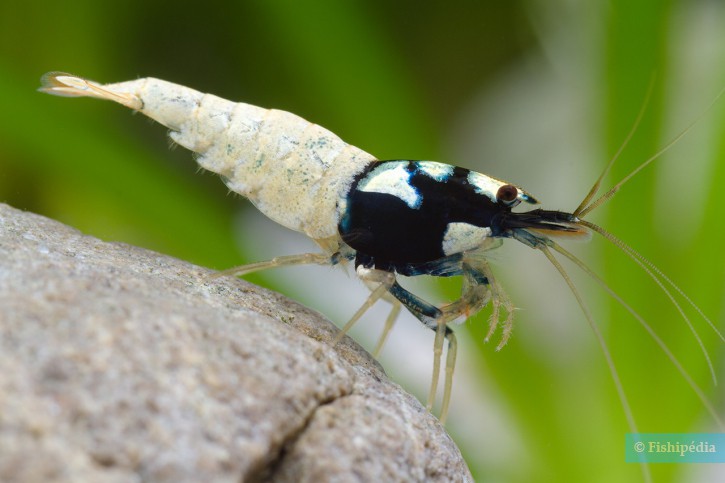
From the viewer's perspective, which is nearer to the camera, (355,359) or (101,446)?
(101,446)

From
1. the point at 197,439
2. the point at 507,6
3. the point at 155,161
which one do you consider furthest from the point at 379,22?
the point at 197,439

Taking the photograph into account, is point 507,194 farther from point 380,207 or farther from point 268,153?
point 268,153

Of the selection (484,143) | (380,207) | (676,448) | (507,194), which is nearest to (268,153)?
(380,207)

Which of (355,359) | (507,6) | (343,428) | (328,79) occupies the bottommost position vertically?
(343,428)

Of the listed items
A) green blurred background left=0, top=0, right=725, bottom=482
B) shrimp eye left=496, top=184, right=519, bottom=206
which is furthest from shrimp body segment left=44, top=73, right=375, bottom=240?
green blurred background left=0, top=0, right=725, bottom=482

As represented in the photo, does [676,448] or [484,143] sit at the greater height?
[484,143]

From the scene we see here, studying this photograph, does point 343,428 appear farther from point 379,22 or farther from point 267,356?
point 379,22
